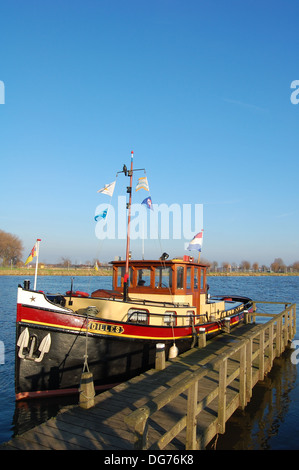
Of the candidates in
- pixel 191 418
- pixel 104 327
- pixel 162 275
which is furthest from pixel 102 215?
pixel 191 418

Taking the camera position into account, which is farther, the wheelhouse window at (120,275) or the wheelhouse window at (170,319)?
the wheelhouse window at (120,275)

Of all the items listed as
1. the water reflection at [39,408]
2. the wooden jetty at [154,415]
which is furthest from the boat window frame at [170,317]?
the water reflection at [39,408]

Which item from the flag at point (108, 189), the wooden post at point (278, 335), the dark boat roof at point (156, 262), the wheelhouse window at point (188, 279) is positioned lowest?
the wooden post at point (278, 335)

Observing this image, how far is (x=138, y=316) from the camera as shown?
1165 cm

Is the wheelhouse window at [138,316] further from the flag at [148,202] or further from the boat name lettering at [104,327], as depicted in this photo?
the flag at [148,202]

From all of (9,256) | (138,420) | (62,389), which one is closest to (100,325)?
(62,389)

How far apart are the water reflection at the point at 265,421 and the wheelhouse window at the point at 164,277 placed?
4.81m

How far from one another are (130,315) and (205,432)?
17.8 feet

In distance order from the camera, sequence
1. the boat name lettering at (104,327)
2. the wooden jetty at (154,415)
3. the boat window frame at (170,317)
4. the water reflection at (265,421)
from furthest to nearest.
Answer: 1. the boat window frame at (170,317)
2. the boat name lettering at (104,327)
3. the water reflection at (265,421)
4. the wooden jetty at (154,415)

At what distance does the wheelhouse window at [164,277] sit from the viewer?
1342 centimetres

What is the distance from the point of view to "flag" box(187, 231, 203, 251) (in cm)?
1582

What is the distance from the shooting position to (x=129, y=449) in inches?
219

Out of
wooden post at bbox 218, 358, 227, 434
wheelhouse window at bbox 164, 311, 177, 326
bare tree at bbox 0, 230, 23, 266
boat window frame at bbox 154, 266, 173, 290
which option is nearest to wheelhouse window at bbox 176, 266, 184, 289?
boat window frame at bbox 154, 266, 173, 290
